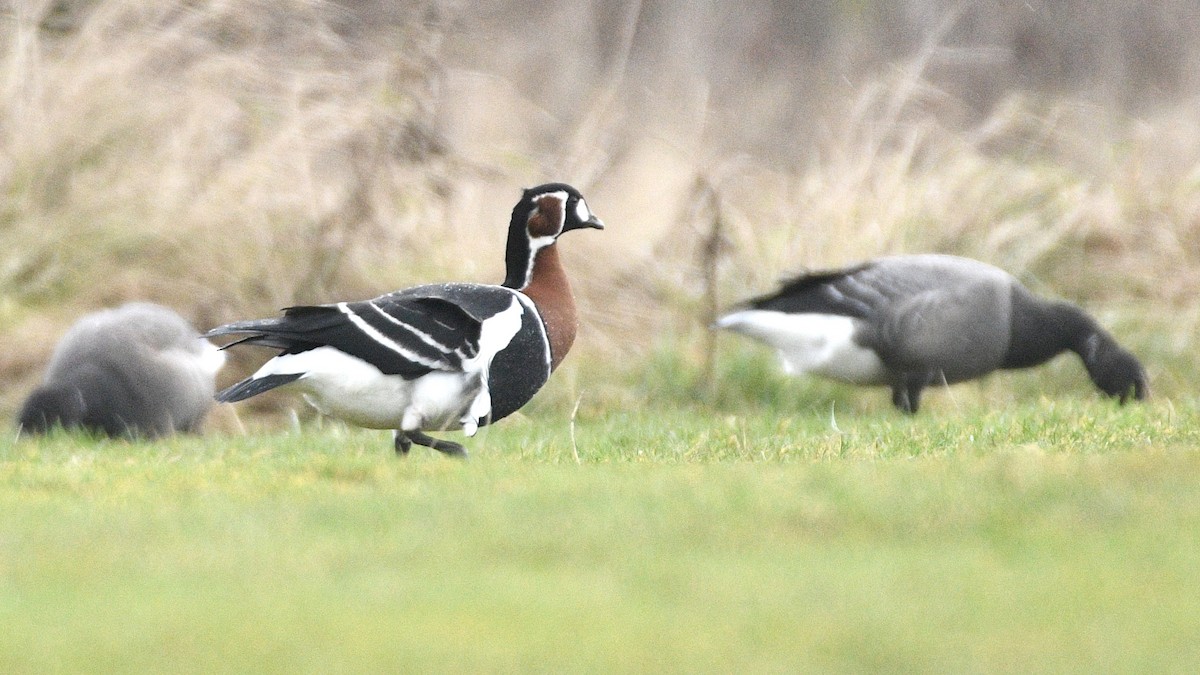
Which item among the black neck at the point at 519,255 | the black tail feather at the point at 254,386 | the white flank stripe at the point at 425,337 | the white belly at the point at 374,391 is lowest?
the white belly at the point at 374,391

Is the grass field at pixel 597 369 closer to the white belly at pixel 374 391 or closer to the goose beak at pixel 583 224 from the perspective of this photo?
the white belly at pixel 374 391

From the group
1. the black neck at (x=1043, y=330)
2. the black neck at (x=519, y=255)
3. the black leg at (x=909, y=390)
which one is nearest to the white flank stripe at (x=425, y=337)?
the black neck at (x=519, y=255)

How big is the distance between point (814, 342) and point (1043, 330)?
1.50 meters

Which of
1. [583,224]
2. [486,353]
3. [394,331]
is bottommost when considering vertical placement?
[486,353]

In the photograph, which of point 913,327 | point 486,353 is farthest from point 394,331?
point 913,327

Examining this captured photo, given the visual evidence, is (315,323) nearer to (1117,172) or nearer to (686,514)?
(686,514)

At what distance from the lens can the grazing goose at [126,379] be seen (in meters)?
9.38

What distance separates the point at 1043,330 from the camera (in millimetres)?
10695

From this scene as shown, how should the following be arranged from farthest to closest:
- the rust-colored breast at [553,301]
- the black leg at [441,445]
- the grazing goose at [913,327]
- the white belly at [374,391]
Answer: the grazing goose at [913,327] < the rust-colored breast at [553,301] < the black leg at [441,445] < the white belly at [374,391]

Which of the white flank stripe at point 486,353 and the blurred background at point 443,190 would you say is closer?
the white flank stripe at point 486,353

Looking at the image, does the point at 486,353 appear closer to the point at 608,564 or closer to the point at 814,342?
the point at 608,564

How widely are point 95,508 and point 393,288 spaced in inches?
238

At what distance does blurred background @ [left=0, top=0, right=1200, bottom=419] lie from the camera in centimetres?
1122

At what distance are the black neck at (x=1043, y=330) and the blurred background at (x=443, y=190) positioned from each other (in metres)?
0.98
